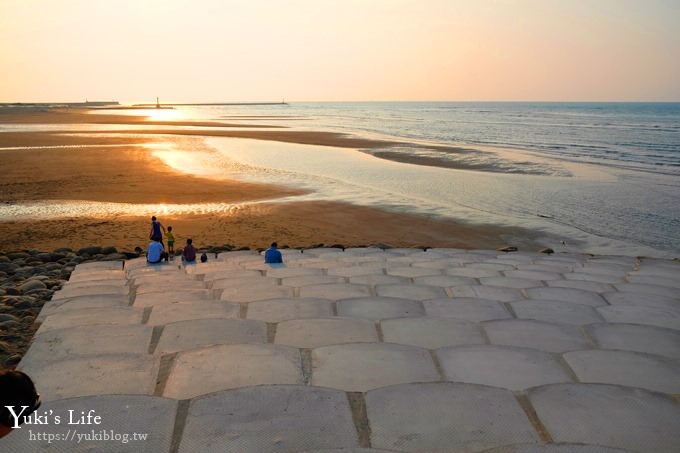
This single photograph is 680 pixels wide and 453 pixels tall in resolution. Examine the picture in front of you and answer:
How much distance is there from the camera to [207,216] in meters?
14.8

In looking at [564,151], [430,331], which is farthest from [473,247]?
[564,151]

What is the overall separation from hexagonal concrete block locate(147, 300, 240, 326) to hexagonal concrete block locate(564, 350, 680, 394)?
9.28ft

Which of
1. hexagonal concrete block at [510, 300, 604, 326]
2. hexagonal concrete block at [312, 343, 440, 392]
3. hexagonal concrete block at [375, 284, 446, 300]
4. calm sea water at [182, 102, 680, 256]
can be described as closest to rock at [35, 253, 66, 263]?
hexagonal concrete block at [375, 284, 446, 300]

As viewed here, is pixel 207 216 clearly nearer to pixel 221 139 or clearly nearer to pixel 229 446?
pixel 229 446

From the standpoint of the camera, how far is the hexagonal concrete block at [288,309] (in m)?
4.68

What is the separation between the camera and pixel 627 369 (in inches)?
139

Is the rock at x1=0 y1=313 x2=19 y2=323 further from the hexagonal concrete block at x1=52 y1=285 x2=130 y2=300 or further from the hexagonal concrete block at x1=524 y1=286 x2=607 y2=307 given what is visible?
the hexagonal concrete block at x1=524 y1=286 x2=607 y2=307

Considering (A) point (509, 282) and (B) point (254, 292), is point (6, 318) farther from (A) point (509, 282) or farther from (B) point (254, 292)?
(A) point (509, 282)

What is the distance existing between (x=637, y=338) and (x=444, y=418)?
216 centimetres

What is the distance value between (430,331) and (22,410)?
2.98 metres

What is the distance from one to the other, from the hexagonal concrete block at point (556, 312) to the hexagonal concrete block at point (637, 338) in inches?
8.5

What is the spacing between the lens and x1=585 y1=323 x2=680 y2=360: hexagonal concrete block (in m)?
3.95

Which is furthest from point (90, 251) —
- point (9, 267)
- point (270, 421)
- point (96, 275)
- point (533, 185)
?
point (533, 185)

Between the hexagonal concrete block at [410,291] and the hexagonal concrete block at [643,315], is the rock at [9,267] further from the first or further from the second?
the hexagonal concrete block at [643,315]
